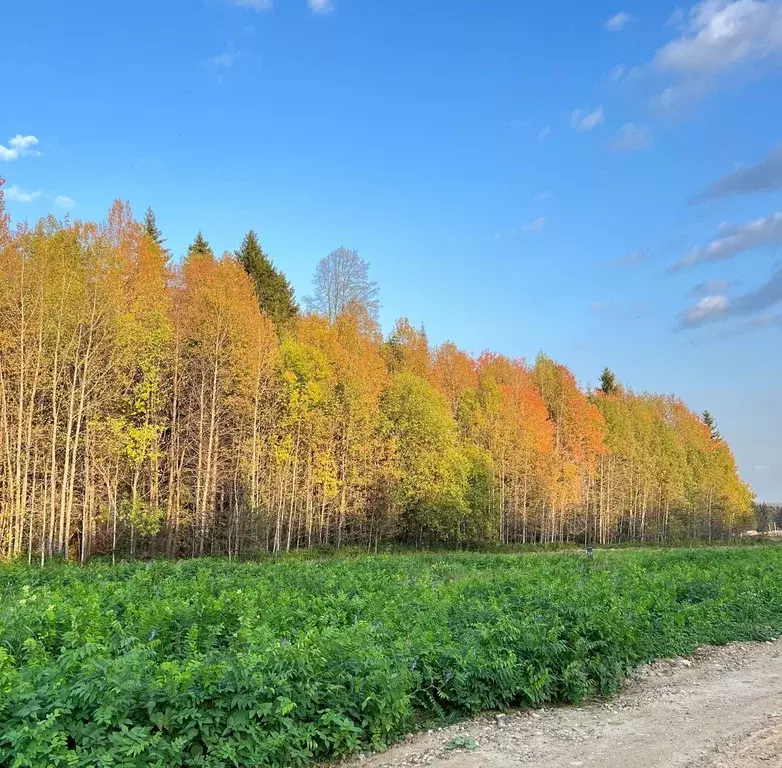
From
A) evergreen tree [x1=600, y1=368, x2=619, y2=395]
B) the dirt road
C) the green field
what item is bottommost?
the dirt road

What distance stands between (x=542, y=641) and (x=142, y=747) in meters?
4.72

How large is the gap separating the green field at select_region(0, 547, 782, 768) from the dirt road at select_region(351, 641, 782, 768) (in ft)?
0.89

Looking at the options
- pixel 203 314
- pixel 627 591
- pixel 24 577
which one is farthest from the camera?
pixel 203 314

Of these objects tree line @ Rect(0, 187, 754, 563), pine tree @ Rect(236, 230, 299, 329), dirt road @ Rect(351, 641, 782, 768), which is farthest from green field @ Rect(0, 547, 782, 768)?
pine tree @ Rect(236, 230, 299, 329)

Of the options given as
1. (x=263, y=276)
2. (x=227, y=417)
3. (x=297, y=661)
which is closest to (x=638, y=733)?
(x=297, y=661)

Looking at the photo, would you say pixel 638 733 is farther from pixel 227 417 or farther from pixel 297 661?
pixel 227 417

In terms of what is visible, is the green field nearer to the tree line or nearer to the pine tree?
the tree line

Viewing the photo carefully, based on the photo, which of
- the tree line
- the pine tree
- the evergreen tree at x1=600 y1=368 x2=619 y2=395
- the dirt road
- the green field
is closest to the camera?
the green field

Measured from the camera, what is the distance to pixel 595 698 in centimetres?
752

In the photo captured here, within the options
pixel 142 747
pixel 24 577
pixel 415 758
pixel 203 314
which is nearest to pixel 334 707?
pixel 415 758

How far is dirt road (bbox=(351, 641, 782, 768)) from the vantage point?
550cm

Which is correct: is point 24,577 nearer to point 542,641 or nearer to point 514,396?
point 542,641

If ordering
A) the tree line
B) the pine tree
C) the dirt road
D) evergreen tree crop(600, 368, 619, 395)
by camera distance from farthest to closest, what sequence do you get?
1. evergreen tree crop(600, 368, 619, 395)
2. the pine tree
3. the tree line
4. the dirt road

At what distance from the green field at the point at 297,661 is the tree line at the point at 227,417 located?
13.8m
